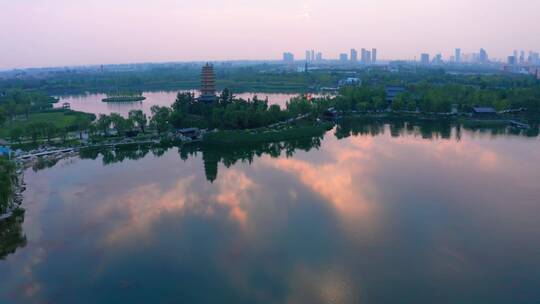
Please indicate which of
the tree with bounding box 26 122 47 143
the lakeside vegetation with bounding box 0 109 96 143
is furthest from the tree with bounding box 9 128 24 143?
the tree with bounding box 26 122 47 143

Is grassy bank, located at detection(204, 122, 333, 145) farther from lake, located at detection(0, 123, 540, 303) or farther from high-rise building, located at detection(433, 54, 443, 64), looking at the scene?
high-rise building, located at detection(433, 54, 443, 64)

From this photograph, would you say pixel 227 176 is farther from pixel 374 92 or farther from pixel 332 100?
pixel 374 92

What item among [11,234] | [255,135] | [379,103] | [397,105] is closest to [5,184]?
[11,234]

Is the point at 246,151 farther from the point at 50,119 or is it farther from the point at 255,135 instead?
the point at 50,119

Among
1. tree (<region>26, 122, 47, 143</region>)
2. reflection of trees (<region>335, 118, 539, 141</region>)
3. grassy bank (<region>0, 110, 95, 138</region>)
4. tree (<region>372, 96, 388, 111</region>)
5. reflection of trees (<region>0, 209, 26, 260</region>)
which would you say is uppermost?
tree (<region>372, 96, 388, 111</region>)

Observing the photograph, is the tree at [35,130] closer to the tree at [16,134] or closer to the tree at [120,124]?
the tree at [16,134]

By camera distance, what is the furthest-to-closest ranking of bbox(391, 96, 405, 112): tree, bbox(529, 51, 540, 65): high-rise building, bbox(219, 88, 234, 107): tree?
1. bbox(529, 51, 540, 65): high-rise building
2. bbox(391, 96, 405, 112): tree
3. bbox(219, 88, 234, 107): tree

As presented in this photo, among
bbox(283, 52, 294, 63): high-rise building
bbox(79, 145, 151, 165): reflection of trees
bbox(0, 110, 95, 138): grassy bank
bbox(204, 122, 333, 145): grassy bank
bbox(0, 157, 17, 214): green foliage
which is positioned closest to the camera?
bbox(0, 157, 17, 214): green foliage
